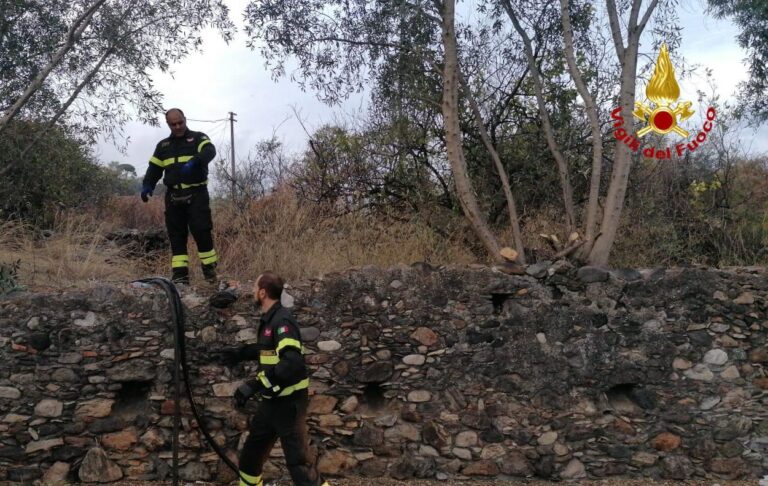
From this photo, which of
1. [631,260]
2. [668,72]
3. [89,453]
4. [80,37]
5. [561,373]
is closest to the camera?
[89,453]

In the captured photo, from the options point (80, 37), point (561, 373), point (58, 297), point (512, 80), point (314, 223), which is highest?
point (80, 37)

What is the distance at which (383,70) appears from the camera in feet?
26.8

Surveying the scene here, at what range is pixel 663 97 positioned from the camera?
7.06 meters

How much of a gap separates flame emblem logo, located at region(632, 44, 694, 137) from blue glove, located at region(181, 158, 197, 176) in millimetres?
4735

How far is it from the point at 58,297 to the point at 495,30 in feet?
20.2

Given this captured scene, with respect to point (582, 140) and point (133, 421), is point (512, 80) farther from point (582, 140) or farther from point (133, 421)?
point (133, 421)

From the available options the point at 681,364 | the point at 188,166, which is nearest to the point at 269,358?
the point at 188,166

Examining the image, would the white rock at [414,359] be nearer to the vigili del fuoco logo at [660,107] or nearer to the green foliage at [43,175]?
the vigili del fuoco logo at [660,107]

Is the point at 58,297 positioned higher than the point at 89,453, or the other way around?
the point at 58,297

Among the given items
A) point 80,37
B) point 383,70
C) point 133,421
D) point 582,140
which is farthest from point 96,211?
point 582,140

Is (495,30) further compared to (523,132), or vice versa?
(523,132)

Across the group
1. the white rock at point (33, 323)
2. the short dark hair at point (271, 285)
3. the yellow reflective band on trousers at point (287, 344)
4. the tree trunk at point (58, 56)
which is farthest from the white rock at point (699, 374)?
the tree trunk at point (58, 56)

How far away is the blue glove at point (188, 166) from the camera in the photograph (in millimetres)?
5668

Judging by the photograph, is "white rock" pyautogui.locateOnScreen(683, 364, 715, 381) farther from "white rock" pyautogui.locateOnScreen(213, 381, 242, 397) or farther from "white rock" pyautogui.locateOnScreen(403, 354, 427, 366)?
"white rock" pyautogui.locateOnScreen(213, 381, 242, 397)
